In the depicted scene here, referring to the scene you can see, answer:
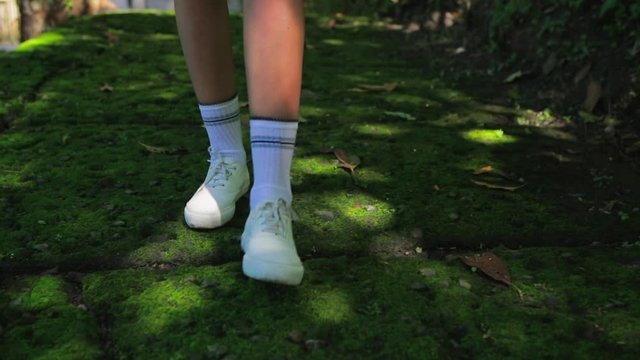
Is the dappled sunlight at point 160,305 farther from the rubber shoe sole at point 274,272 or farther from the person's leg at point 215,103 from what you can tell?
the person's leg at point 215,103

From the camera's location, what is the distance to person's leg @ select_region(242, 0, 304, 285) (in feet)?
4.68

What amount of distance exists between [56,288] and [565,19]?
247 cm

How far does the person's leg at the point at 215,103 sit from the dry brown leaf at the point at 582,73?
165cm

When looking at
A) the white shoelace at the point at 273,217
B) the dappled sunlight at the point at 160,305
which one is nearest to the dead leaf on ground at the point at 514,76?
the white shoelace at the point at 273,217

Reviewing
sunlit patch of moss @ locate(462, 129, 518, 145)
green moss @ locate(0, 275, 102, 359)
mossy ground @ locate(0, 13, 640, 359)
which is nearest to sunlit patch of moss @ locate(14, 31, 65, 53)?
mossy ground @ locate(0, 13, 640, 359)

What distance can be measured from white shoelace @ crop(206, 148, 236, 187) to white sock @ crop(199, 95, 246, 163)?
0.02 meters

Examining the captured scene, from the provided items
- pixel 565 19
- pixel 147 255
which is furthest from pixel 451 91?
pixel 147 255

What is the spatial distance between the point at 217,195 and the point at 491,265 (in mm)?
709

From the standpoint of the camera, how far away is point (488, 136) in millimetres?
2537

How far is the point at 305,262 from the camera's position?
1585mm

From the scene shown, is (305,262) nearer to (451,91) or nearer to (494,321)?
(494,321)

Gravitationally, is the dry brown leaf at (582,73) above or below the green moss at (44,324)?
above

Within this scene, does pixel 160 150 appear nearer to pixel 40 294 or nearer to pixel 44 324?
pixel 40 294

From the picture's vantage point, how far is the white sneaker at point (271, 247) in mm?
1386
